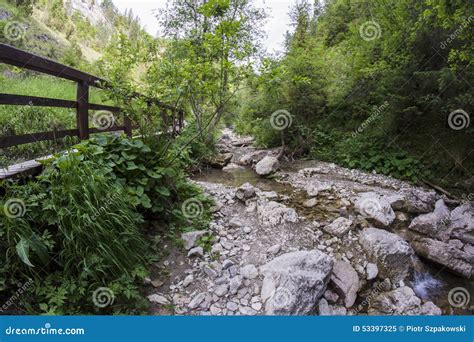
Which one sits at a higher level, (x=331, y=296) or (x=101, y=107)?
(x=101, y=107)

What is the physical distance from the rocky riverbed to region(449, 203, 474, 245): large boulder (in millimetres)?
13

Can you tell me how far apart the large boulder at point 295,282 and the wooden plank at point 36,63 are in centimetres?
309

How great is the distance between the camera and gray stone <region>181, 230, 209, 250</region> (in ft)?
9.90

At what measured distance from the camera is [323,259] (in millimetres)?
2621

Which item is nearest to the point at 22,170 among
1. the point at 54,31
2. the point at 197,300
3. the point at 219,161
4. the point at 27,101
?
the point at 27,101

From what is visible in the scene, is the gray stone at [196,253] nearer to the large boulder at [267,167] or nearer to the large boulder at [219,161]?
the large boulder at [267,167]

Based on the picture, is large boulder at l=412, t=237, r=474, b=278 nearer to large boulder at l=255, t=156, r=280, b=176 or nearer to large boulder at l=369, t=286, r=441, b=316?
large boulder at l=369, t=286, r=441, b=316

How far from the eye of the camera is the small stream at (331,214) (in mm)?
2852

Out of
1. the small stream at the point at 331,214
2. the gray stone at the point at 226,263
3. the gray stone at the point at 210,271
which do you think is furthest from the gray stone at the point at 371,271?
the gray stone at the point at 210,271

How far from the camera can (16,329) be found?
1.81m

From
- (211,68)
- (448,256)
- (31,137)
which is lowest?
(448,256)

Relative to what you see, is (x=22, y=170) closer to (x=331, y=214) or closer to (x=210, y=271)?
(x=210, y=271)

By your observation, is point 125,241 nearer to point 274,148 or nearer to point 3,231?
point 3,231

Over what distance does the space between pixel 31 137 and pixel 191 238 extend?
204 cm
